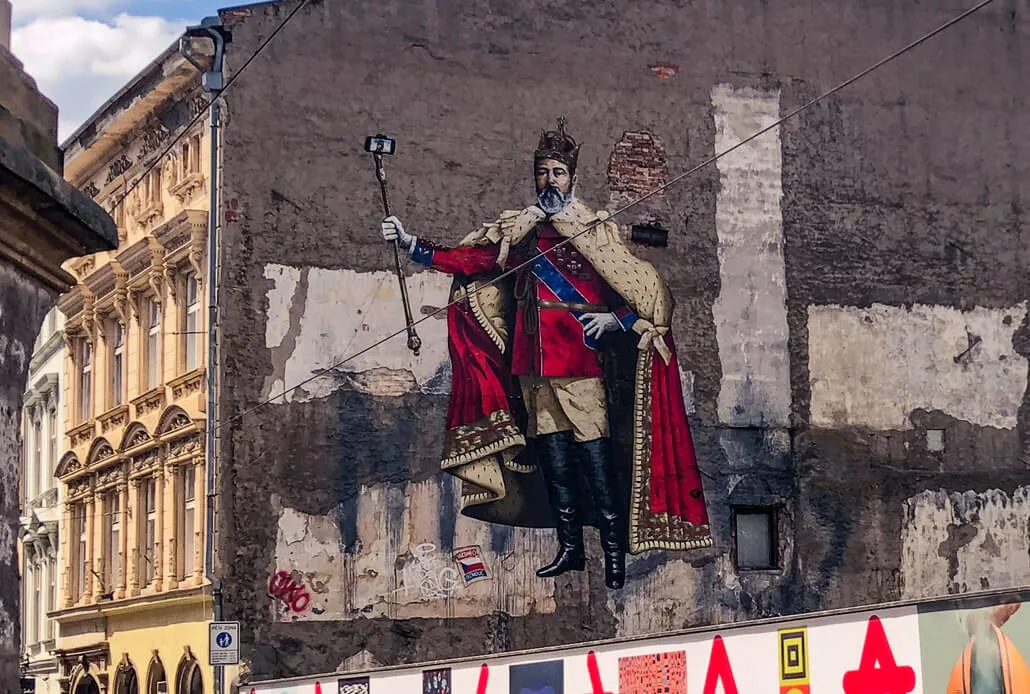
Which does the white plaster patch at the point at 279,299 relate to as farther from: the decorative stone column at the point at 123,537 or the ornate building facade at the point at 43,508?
the ornate building facade at the point at 43,508

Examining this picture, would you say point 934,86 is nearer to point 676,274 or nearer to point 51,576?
point 676,274

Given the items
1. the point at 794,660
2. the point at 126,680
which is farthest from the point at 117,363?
the point at 794,660

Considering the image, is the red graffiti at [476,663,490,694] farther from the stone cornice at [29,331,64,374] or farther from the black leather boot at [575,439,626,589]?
the stone cornice at [29,331,64,374]

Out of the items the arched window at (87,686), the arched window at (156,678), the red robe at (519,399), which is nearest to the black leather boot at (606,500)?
the red robe at (519,399)

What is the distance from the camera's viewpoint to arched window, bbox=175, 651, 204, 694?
23719 millimetres

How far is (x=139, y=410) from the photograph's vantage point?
86.1 feet

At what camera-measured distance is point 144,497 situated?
26250 millimetres

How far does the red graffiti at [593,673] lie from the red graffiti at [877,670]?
2572mm

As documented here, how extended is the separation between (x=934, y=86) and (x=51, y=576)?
16.8 meters

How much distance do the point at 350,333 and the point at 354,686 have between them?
24.1ft

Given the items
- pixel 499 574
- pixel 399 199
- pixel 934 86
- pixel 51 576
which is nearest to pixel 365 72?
pixel 399 199

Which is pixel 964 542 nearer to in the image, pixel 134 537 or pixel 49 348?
pixel 134 537

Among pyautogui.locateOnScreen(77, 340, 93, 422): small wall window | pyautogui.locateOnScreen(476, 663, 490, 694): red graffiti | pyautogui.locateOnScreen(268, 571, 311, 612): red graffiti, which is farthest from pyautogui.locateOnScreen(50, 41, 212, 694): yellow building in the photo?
pyautogui.locateOnScreen(476, 663, 490, 694): red graffiti

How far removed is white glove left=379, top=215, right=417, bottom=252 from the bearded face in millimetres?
1870
